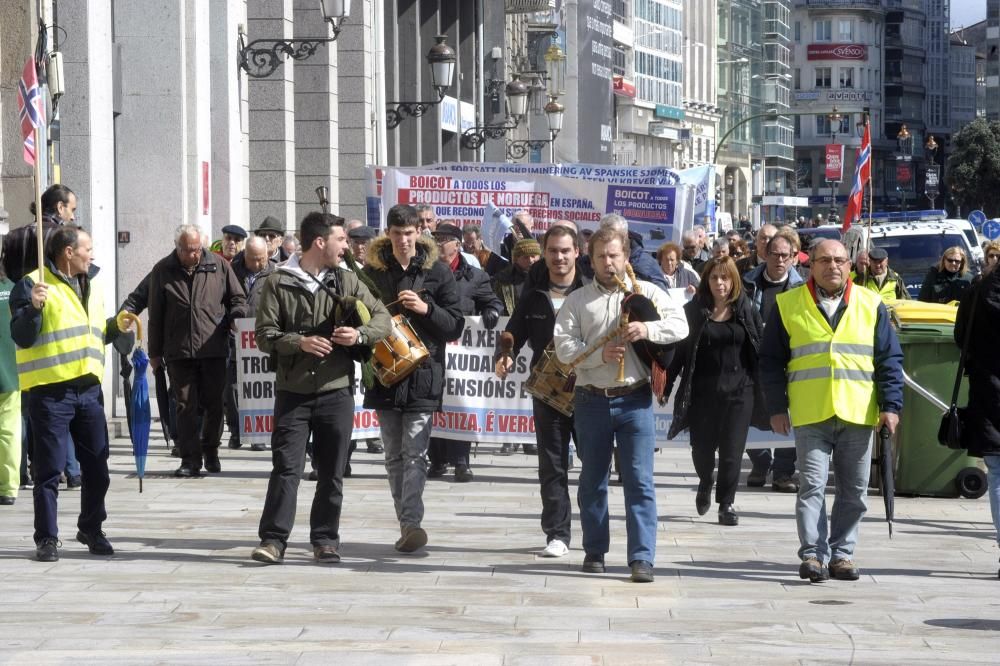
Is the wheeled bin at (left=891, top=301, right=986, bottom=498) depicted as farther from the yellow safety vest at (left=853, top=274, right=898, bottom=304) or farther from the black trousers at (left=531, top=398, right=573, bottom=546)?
the black trousers at (left=531, top=398, right=573, bottom=546)

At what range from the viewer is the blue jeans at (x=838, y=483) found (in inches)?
401

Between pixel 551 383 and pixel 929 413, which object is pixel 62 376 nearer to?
pixel 551 383

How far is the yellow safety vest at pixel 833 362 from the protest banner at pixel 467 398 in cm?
498

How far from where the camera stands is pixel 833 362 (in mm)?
10141

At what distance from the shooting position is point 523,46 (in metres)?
62.6

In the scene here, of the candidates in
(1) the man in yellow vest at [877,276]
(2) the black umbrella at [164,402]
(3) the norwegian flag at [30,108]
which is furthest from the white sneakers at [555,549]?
(1) the man in yellow vest at [877,276]

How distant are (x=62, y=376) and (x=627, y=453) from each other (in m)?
3.04

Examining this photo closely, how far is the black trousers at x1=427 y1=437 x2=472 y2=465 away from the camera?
15094 mm

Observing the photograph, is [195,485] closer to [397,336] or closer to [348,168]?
[397,336]

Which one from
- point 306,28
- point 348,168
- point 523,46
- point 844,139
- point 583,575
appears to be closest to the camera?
point 583,575

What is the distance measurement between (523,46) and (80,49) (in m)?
44.2

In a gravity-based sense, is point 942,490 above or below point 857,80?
below

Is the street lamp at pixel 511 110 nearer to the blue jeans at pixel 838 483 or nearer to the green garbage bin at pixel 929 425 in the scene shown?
the green garbage bin at pixel 929 425

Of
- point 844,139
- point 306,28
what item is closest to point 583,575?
point 306,28
